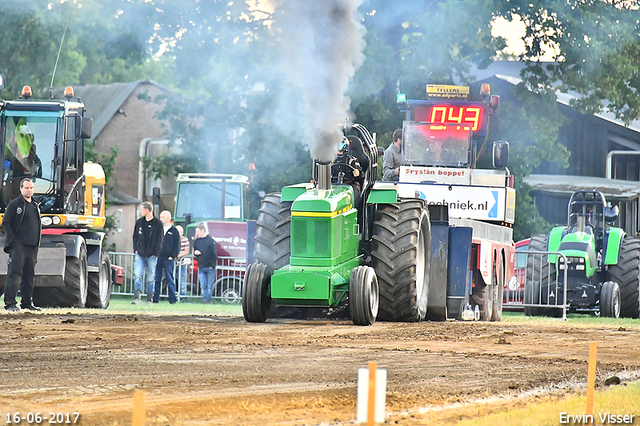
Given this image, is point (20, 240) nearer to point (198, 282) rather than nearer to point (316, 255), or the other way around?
point (316, 255)

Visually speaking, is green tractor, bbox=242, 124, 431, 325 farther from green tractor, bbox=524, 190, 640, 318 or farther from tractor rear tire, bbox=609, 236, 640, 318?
tractor rear tire, bbox=609, 236, 640, 318

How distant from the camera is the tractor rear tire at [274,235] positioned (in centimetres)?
1280

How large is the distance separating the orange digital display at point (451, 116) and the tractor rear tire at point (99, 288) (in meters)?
5.65

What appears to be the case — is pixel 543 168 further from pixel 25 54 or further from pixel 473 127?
pixel 473 127

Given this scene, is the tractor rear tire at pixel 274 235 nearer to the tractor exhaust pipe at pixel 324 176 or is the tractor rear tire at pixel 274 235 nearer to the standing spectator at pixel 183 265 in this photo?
the tractor exhaust pipe at pixel 324 176

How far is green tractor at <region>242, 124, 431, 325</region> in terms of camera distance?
12.1 m

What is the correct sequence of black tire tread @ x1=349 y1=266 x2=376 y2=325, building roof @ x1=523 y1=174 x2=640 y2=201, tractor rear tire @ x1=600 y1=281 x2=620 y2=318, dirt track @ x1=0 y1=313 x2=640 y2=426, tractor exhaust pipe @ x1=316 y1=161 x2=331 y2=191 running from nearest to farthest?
dirt track @ x1=0 y1=313 x2=640 y2=426 → black tire tread @ x1=349 y1=266 x2=376 y2=325 → tractor exhaust pipe @ x1=316 y1=161 x2=331 y2=191 → tractor rear tire @ x1=600 y1=281 x2=620 y2=318 → building roof @ x1=523 y1=174 x2=640 y2=201

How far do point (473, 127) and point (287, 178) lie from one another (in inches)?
452

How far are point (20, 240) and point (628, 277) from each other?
10.6m

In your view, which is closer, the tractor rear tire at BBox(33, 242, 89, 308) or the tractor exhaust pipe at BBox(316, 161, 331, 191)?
the tractor exhaust pipe at BBox(316, 161, 331, 191)

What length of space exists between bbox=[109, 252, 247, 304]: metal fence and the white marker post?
60.3ft

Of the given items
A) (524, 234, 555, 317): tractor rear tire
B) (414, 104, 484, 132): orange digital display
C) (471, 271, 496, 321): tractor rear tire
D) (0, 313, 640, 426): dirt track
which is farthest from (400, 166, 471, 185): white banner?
(0, 313, 640, 426): dirt track

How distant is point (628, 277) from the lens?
19438 mm

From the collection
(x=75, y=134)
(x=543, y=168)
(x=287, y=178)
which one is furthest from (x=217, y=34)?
(x=543, y=168)
